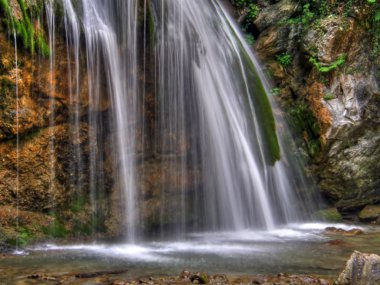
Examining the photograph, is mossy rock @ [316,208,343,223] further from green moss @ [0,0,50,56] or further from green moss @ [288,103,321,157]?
green moss @ [0,0,50,56]

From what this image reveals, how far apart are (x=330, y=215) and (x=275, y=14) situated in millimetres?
4583

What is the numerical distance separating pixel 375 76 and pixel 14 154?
7.02m

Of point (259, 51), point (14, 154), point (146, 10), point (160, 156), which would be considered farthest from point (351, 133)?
point (14, 154)

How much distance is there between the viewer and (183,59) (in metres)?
7.68

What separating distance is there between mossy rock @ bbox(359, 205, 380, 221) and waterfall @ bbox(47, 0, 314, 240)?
1.23 metres

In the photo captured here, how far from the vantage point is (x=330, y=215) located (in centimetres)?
858

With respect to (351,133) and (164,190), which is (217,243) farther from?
(351,133)

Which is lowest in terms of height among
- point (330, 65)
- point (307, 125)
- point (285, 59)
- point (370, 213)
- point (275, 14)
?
point (370, 213)

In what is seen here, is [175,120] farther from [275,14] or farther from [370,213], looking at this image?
[275,14]

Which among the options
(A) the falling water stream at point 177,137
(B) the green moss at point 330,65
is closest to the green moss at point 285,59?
(B) the green moss at point 330,65

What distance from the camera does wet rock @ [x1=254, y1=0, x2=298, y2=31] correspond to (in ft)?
32.7

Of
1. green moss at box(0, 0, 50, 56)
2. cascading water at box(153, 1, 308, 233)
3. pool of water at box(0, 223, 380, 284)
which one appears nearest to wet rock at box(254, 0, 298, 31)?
cascading water at box(153, 1, 308, 233)

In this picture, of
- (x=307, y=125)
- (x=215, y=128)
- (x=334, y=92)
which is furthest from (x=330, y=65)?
(x=215, y=128)

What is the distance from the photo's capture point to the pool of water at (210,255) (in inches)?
187
